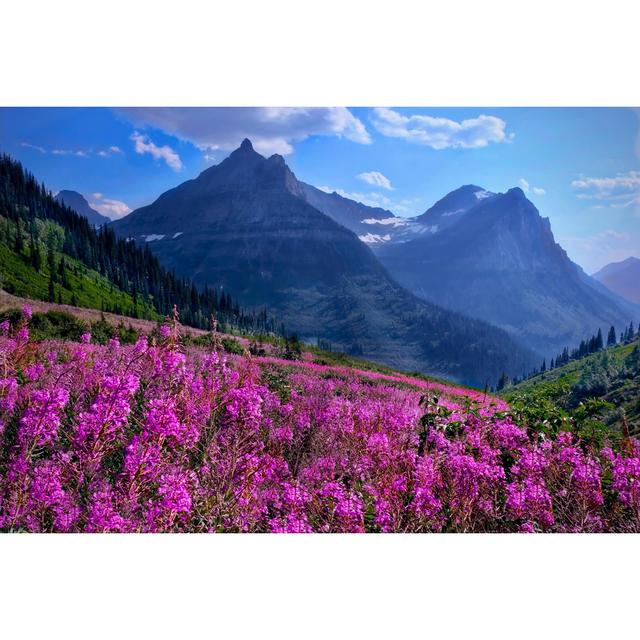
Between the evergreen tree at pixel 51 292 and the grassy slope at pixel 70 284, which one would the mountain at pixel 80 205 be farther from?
the evergreen tree at pixel 51 292

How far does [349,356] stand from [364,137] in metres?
2.99

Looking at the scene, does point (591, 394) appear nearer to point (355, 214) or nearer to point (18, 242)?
point (355, 214)

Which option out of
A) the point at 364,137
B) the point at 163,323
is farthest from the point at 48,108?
the point at 364,137

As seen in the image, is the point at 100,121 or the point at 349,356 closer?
the point at 100,121

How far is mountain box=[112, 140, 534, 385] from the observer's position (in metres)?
5.60

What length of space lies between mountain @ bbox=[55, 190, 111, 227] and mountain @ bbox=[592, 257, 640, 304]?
23.5 ft

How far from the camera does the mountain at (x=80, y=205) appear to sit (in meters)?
5.21

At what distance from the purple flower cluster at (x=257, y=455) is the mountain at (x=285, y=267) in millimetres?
893

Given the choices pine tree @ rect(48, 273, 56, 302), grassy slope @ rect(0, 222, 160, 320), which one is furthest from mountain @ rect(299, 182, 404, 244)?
pine tree @ rect(48, 273, 56, 302)

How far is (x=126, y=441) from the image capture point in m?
3.84

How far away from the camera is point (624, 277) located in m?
5.76

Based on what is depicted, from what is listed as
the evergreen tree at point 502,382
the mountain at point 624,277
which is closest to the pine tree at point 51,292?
the evergreen tree at point 502,382

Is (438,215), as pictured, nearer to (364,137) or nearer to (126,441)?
(364,137)

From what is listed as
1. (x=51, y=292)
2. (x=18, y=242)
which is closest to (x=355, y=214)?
(x=51, y=292)
